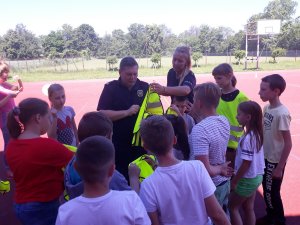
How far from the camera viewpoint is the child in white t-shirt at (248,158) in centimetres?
293

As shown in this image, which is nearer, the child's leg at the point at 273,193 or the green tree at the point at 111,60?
the child's leg at the point at 273,193

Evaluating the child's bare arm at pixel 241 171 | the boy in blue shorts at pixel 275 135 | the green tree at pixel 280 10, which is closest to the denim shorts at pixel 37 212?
the child's bare arm at pixel 241 171

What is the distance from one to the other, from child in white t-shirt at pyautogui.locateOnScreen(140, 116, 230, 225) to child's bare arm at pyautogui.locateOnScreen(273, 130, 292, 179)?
168 cm

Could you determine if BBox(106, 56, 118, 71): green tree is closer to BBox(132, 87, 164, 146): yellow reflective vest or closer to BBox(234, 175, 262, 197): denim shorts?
BBox(132, 87, 164, 146): yellow reflective vest

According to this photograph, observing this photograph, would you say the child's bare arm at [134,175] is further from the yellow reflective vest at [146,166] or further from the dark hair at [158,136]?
the dark hair at [158,136]

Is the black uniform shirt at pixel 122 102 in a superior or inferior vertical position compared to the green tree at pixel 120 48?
inferior

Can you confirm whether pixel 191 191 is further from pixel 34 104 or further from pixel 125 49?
pixel 125 49

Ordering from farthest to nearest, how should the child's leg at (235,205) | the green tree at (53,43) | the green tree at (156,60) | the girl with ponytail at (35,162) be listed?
1. the green tree at (53,43)
2. the green tree at (156,60)
3. the child's leg at (235,205)
4. the girl with ponytail at (35,162)

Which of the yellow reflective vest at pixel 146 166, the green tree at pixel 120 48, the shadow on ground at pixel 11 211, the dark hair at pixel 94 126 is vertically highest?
the green tree at pixel 120 48

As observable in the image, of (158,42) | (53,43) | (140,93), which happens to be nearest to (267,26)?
(158,42)

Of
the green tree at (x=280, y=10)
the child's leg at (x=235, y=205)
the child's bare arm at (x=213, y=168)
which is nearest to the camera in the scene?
the child's bare arm at (x=213, y=168)

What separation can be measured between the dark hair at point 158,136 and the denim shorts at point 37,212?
1098 millimetres

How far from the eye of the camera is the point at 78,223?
5.30 ft

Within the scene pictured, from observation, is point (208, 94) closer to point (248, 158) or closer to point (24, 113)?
point (248, 158)
